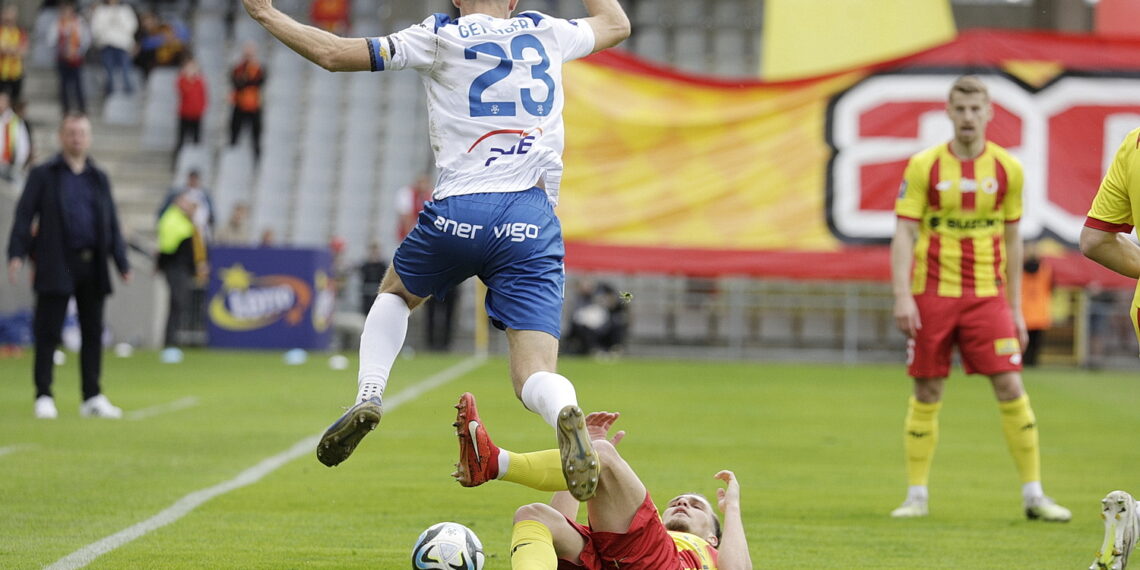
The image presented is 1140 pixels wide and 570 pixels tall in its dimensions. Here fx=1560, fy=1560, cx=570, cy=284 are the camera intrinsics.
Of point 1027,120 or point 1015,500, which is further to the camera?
point 1027,120

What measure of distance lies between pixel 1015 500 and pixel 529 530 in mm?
4684

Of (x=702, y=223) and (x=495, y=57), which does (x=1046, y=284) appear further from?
(x=495, y=57)

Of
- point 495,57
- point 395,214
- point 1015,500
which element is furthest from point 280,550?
point 395,214

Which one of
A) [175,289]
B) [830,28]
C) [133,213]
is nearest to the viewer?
[175,289]

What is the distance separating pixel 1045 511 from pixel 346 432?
4329 mm

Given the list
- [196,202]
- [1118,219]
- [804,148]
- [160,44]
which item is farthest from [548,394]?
[160,44]

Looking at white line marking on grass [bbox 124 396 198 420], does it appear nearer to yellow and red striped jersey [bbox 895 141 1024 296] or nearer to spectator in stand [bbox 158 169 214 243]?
yellow and red striped jersey [bbox 895 141 1024 296]

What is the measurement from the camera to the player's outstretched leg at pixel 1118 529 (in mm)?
5832

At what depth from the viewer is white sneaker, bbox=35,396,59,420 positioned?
492 inches

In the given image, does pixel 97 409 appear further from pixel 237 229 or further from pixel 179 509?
pixel 237 229

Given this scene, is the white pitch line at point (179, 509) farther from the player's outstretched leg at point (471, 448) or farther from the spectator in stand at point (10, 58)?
the spectator in stand at point (10, 58)

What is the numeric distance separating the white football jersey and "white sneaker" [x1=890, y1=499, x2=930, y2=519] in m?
3.50

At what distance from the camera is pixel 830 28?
2383cm

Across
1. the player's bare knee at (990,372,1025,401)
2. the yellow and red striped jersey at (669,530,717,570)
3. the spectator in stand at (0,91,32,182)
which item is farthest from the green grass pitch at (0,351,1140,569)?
the spectator in stand at (0,91,32,182)
